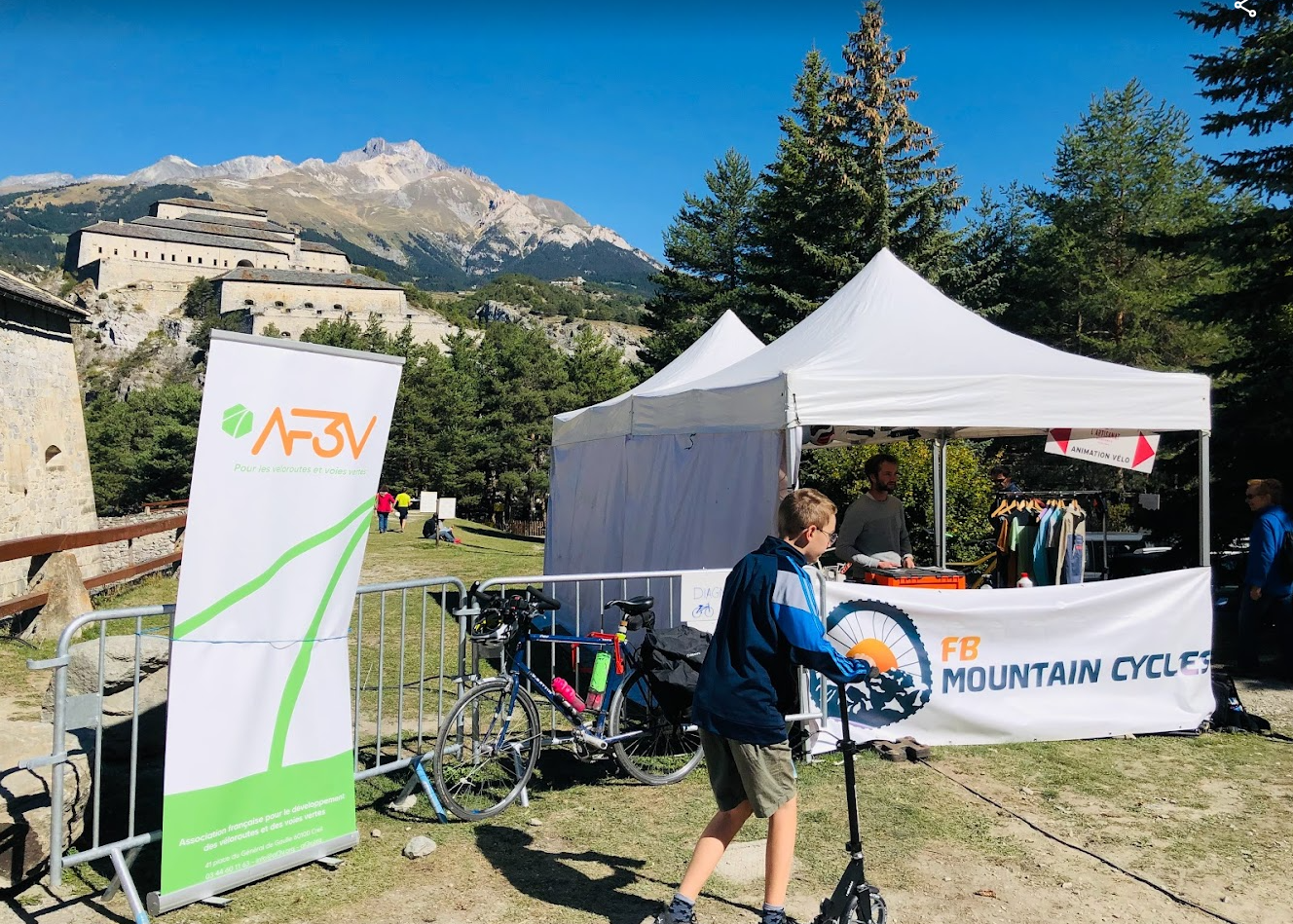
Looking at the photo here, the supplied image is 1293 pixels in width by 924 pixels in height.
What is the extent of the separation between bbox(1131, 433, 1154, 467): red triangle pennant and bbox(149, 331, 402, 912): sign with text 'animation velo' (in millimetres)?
6252

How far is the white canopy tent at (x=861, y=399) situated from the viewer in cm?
622

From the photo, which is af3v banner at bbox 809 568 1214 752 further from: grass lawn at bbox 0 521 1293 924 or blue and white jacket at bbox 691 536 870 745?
blue and white jacket at bbox 691 536 870 745

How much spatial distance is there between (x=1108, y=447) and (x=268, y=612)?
672 centimetres

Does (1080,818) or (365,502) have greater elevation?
(365,502)

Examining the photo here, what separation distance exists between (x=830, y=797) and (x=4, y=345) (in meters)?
20.7

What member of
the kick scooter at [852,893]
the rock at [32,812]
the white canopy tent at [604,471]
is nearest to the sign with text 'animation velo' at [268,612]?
the rock at [32,812]

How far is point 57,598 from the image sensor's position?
9.30m

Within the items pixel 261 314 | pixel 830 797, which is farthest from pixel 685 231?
pixel 261 314

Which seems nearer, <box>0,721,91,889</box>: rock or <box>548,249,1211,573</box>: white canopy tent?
<box>0,721,91,889</box>: rock

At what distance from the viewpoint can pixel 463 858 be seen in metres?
4.19

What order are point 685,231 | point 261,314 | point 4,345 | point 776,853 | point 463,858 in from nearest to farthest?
point 776,853 → point 463,858 → point 4,345 → point 685,231 → point 261,314

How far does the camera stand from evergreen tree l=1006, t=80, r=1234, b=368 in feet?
97.0

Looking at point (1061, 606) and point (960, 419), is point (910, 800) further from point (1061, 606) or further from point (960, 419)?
point (960, 419)

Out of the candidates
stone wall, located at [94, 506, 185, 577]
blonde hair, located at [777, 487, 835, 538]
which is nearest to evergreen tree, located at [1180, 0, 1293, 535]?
blonde hair, located at [777, 487, 835, 538]
